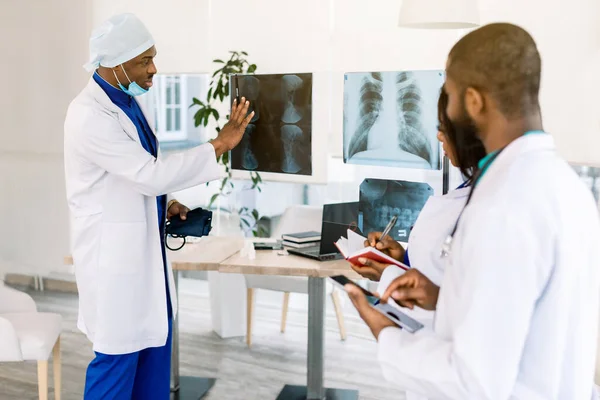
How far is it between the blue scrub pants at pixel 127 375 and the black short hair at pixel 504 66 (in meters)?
1.74

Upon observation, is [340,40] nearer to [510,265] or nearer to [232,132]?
[232,132]

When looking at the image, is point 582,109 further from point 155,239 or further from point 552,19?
point 155,239

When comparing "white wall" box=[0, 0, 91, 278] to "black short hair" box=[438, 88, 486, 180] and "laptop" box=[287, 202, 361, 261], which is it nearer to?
"laptop" box=[287, 202, 361, 261]

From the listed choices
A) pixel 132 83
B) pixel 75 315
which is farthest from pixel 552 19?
pixel 75 315

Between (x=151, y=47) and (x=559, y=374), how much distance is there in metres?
1.85

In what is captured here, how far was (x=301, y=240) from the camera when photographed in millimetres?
3111

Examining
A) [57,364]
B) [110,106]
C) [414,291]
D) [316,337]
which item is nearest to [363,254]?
[414,291]

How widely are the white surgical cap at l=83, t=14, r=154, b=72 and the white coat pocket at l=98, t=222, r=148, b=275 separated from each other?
56 centimetres

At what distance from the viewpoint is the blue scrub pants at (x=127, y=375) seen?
7.84 feet

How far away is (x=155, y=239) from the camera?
2.41 m

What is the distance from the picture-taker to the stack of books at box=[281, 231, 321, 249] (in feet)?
10.2

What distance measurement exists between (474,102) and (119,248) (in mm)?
1554

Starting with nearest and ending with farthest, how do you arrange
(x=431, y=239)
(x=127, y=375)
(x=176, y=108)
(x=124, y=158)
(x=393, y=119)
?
(x=431, y=239) → (x=124, y=158) → (x=127, y=375) → (x=393, y=119) → (x=176, y=108)

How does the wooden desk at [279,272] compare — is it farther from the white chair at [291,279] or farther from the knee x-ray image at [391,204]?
the white chair at [291,279]
